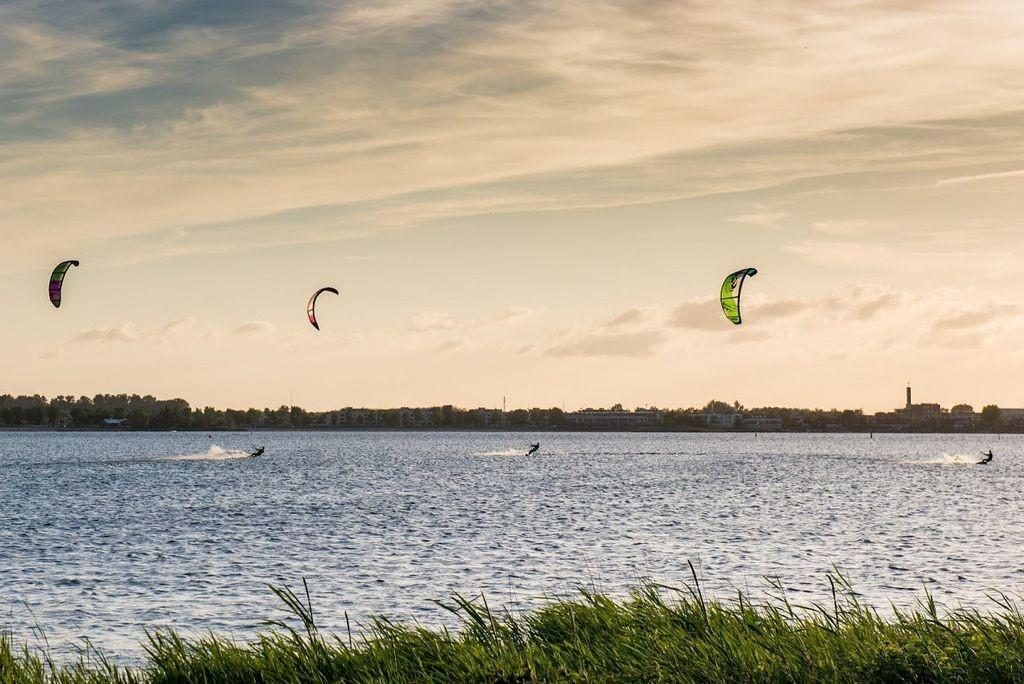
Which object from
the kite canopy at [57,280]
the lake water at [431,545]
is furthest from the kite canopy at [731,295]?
the kite canopy at [57,280]

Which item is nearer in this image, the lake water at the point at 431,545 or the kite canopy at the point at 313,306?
the lake water at the point at 431,545

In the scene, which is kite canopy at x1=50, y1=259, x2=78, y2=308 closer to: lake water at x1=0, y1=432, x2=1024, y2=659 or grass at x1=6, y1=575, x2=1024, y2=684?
lake water at x1=0, y1=432, x2=1024, y2=659

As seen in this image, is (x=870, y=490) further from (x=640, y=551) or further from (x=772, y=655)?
(x=772, y=655)

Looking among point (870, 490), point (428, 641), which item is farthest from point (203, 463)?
point (428, 641)

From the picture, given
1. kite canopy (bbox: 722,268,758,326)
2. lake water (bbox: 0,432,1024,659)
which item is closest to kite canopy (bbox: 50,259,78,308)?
lake water (bbox: 0,432,1024,659)

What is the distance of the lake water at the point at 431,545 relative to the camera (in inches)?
1206

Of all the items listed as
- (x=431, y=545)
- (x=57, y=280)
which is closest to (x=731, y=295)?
(x=431, y=545)

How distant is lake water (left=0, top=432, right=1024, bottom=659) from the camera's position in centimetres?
3062

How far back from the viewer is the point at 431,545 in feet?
148

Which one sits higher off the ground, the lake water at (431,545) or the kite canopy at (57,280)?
the kite canopy at (57,280)

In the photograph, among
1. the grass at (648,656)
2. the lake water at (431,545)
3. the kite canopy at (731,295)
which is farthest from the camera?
the kite canopy at (731,295)

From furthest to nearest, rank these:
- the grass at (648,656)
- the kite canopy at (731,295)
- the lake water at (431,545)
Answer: the kite canopy at (731,295), the lake water at (431,545), the grass at (648,656)

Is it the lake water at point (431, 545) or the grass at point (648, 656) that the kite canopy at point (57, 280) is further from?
the grass at point (648, 656)

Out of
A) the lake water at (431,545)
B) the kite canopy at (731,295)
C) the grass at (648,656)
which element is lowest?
the lake water at (431,545)
